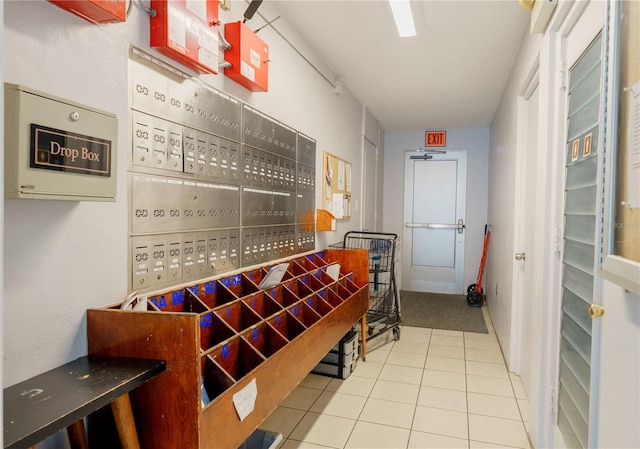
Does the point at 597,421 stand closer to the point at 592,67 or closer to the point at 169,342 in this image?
the point at 592,67

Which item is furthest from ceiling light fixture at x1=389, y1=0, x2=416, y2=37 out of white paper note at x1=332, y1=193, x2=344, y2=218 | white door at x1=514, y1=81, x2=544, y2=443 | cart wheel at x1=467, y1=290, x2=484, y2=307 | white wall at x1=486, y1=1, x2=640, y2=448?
cart wheel at x1=467, y1=290, x2=484, y2=307

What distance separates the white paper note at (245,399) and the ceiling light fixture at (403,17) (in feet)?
7.80

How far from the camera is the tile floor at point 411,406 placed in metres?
2.40

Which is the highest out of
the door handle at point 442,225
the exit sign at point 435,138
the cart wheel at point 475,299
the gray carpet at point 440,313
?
the exit sign at point 435,138

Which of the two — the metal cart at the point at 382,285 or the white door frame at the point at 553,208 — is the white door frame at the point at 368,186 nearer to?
the metal cart at the point at 382,285

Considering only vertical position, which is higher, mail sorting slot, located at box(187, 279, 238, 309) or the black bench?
mail sorting slot, located at box(187, 279, 238, 309)

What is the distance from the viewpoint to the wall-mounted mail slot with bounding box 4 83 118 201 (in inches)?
41.4

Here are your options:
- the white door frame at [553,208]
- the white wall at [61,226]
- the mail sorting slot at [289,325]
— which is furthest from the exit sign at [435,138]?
the white wall at [61,226]

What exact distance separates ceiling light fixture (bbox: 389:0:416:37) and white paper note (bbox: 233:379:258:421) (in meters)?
2.38

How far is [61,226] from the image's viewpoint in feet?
4.44

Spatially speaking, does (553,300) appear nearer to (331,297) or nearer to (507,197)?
(331,297)

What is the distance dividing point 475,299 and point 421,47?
12.5 feet

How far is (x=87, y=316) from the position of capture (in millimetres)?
1450

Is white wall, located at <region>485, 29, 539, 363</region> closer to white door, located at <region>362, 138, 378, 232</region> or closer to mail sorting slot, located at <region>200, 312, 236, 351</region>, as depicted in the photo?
white door, located at <region>362, 138, 378, 232</region>
